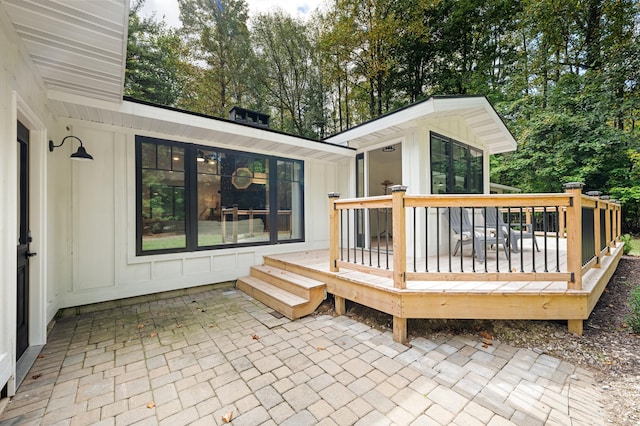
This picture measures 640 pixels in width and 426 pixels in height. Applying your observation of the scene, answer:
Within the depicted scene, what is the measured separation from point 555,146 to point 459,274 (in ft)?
38.4

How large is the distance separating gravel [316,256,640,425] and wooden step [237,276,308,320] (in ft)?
1.27

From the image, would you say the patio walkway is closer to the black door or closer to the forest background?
the black door

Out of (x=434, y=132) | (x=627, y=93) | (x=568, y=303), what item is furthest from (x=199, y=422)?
(x=627, y=93)

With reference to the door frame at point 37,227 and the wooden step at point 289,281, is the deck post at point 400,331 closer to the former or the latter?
the wooden step at point 289,281

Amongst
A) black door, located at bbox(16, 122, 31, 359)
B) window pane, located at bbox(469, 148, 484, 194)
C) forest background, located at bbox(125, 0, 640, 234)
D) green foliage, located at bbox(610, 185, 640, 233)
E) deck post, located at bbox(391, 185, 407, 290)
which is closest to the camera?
black door, located at bbox(16, 122, 31, 359)

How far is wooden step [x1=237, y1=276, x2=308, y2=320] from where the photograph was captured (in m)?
3.37

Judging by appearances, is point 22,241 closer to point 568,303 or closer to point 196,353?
point 196,353

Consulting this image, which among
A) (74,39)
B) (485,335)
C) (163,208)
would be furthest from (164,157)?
(485,335)

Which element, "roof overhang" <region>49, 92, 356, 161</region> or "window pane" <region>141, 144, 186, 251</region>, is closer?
"roof overhang" <region>49, 92, 356, 161</region>

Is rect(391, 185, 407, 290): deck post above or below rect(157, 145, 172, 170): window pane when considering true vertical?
below

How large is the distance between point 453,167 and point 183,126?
4855 millimetres

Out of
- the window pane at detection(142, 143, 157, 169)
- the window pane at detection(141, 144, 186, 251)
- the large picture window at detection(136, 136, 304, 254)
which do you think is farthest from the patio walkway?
the window pane at detection(142, 143, 157, 169)

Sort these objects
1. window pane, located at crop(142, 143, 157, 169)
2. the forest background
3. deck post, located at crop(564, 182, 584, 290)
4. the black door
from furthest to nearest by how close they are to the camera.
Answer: the forest background
window pane, located at crop(142, 143, 157, 169)
deck post, located at crop(564, 182, 584, 290)
the black door

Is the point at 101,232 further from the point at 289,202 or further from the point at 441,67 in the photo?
the point at 441,67
